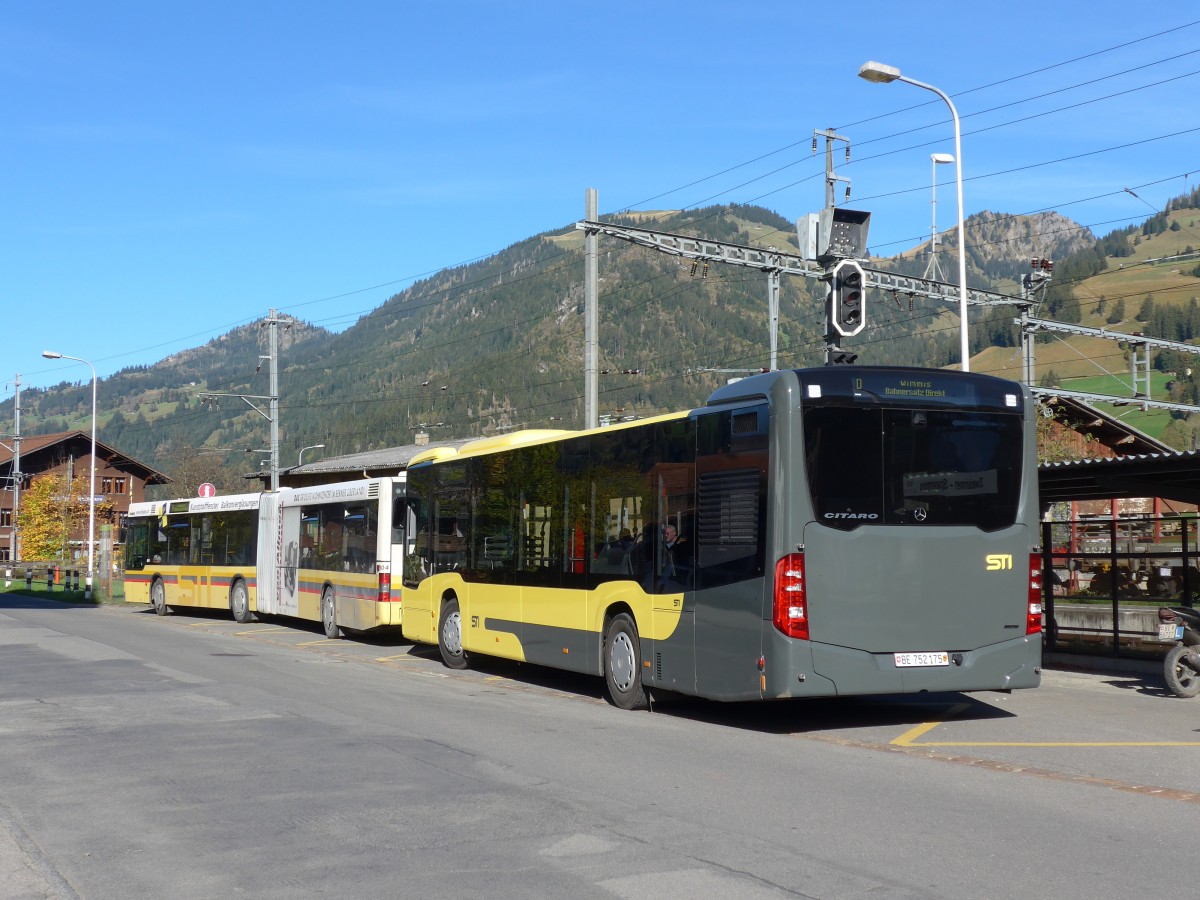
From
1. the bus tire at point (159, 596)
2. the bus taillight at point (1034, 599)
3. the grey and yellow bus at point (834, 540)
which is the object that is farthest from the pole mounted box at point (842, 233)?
the bus tire at point (159, 596)

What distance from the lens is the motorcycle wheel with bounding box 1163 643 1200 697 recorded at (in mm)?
14398

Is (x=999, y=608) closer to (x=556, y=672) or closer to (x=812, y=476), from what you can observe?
(x=812, y=476)

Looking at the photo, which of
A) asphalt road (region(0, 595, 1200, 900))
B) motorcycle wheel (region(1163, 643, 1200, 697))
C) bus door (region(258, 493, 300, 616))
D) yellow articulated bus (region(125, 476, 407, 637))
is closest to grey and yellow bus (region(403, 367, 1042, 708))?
asphalt road (region(0, 595, 1200, 900))

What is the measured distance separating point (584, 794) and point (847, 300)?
9774mm

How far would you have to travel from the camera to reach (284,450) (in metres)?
182

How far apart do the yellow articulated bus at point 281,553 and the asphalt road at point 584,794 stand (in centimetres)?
805

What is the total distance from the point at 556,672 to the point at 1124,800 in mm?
10857

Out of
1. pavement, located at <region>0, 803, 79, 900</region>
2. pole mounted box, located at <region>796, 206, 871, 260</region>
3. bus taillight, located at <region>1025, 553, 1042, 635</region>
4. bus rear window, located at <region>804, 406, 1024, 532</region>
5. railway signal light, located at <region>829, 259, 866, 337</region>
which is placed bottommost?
pavement, located at <region>0, 803, 79, 900</region>

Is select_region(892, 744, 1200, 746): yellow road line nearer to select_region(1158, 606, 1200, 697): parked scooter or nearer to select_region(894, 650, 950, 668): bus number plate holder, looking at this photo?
select_region(894, 650, 950, 668): bus number plate holder

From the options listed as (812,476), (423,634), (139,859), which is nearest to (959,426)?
(812,476)

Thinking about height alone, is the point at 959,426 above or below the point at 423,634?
above

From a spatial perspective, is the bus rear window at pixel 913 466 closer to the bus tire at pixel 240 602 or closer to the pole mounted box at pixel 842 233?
the pole mounted box at pixel 842 233

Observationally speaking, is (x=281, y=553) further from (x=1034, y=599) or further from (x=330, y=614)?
(x=1034, y=599)

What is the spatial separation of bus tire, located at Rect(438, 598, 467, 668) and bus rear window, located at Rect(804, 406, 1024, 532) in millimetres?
8444
